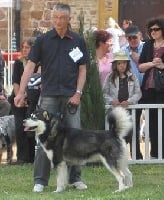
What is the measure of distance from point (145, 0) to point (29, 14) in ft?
9.46

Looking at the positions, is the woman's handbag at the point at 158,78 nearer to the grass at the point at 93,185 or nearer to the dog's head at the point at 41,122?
the grass at the point at 93,185

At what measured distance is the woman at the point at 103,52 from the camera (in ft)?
35.2

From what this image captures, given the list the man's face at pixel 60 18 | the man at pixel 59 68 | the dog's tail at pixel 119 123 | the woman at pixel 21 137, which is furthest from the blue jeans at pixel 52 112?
the woman at pixel 21 137

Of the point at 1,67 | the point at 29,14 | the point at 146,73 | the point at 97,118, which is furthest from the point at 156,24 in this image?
the point at 29,14

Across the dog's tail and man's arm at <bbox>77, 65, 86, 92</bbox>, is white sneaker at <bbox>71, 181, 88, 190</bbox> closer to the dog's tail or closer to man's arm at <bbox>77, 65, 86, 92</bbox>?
the dog's tail

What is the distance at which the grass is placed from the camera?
7.93m

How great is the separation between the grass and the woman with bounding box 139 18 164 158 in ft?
1.78

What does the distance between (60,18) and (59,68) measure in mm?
562

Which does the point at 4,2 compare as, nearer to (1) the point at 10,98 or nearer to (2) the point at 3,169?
(1) the point at 10,98

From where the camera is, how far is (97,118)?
1048 cm

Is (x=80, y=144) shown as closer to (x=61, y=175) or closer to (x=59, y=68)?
(x=61, y=175)

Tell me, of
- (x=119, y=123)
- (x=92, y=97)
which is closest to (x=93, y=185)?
(x=119, y=123)

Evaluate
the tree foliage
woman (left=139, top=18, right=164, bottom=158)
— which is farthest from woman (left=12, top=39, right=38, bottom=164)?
woman (left=139, top=18, right=164, bottom=158)

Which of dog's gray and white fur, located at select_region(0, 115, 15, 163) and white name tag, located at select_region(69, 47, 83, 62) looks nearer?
white name tag, located at select_region(69, 47, 83, 62)
